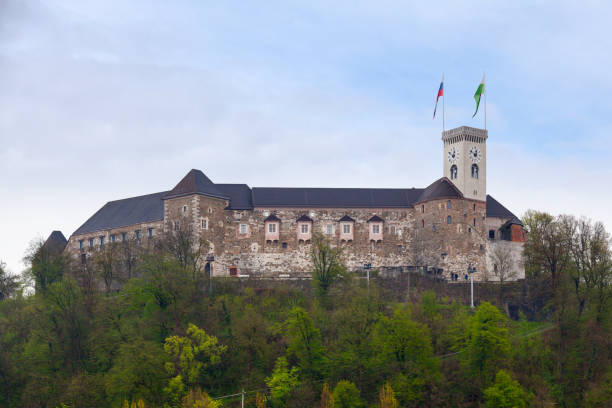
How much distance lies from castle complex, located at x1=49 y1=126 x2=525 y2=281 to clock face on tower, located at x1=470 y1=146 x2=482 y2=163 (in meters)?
0.11

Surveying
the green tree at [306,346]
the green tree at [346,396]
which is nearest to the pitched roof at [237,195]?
the green tree at [306,346]

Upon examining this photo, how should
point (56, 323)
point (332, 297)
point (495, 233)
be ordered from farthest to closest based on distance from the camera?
1. point (495, 233)
2. point (332, 297)
3. point (56, 323)

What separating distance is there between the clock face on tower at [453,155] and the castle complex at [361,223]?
0.35 ft

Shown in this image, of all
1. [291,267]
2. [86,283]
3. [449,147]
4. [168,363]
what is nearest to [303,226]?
[291,267]

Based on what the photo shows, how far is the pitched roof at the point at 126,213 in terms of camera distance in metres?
105

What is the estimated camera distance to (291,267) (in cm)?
9800

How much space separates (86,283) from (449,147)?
41.0m

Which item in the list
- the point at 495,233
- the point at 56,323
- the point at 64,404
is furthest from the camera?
the point at 495,233

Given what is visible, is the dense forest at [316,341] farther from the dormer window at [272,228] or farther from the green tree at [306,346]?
the dormer window at [272,228]

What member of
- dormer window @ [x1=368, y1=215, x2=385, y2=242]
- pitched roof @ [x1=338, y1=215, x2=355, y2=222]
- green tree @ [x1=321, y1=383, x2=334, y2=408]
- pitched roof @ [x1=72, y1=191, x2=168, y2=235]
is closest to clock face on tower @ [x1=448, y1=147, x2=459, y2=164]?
dormer window @ [x1=368, y1=215, x2=385, y2=242]

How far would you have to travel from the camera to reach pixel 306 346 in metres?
73.1

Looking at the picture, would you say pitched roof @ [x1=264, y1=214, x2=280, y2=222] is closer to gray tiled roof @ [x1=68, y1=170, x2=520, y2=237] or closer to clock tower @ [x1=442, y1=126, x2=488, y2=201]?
gray tiled roof @ [x1=68, y1=170, x2=520, y2=237]

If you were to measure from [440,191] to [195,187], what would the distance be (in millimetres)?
25802

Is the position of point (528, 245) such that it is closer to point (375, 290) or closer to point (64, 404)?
point (375, 290)
